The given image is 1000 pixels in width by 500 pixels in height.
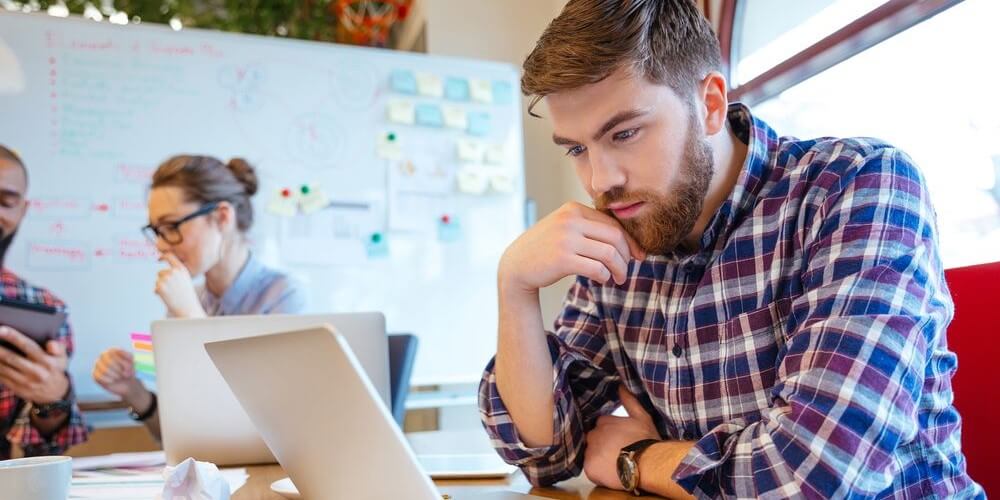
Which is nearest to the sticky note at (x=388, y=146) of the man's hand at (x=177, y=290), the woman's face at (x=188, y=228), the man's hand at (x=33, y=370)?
the woman's face at (x=188, y=228)

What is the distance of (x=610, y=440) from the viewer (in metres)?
0.99

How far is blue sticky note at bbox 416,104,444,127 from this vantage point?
2.87 meters

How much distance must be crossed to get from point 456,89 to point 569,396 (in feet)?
6.80

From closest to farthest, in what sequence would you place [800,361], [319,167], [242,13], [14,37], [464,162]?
1. [800,361]
2. [14,37]
3. [319,167]
4. [464,162]
5. [242,13]

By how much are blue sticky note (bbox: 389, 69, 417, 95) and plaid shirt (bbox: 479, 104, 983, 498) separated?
1.81 meters

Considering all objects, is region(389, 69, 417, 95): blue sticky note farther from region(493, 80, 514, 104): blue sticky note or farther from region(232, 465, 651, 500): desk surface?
region(232, 465, 651, 500): desk surface

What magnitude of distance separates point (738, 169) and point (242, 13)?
3.01 metres

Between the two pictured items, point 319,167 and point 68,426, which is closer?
point 68,426

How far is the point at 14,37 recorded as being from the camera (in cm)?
234

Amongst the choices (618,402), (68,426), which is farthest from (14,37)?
(618,402)

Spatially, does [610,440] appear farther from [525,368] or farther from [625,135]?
[625,135]

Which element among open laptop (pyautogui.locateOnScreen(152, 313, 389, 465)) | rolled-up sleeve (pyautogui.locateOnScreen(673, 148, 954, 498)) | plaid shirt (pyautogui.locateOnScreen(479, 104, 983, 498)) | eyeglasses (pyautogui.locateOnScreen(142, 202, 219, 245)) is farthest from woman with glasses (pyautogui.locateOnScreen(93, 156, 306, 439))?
rolled-up sleeve (pyautogui.locateOnScreen(673, 148, 954, 498))

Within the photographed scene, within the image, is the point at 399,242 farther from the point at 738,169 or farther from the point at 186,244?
the point at 738,169

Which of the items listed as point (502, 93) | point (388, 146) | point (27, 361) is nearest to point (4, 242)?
point (27, 361)
